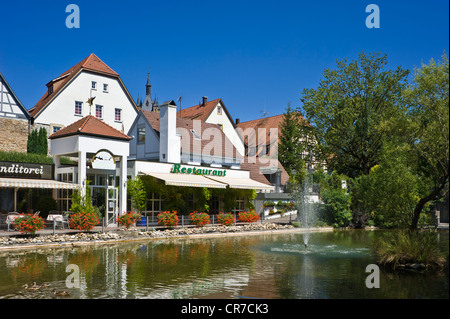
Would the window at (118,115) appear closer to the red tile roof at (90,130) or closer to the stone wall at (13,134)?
the stone wall at (13,134)

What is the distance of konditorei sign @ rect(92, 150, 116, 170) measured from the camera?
2605 cm

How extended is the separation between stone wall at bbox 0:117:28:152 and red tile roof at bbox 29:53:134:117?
1596 mm

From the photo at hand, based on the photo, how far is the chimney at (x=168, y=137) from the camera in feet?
112

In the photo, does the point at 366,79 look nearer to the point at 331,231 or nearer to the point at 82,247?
the point at 331,231

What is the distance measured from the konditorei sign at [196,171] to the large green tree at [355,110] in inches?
356

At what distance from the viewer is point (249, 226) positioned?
30156 mm

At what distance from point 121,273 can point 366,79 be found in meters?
29.4

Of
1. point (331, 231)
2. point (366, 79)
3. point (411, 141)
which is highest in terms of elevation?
point (366, 79)

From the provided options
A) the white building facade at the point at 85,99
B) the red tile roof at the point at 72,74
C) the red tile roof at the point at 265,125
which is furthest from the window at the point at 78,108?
the red tile roof at the point at 265,125

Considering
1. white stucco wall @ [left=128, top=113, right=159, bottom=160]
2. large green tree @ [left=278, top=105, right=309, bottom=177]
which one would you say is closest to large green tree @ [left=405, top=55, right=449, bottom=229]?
white stucco wall @ [left=128, top=113, right=159, bottom=160]

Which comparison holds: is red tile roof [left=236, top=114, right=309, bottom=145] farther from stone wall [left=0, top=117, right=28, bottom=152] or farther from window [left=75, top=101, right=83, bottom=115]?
stone wall [left=0, top=117, right=28, bottom=152]

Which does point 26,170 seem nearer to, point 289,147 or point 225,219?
point 225,219
